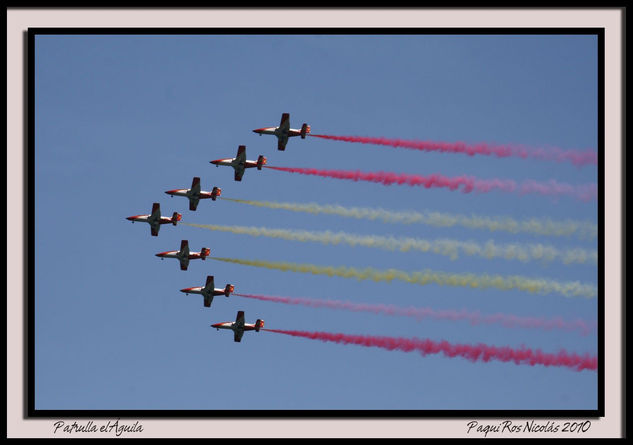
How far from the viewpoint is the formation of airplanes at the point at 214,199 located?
4783 inches

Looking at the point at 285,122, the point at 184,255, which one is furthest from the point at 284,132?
the point at 184,255

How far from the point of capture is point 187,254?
412ft

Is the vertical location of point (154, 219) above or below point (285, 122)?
below

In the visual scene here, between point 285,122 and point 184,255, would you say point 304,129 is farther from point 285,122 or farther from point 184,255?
point 184,255

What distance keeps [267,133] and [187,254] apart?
10.8 meters

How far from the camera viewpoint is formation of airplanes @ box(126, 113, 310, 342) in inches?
4783

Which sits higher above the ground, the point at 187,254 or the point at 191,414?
the point at 187,254

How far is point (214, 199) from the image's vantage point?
123375 millimetres

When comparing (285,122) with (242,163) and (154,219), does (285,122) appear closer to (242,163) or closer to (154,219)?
(242,163)

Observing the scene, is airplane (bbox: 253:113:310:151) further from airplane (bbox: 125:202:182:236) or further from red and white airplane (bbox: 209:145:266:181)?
airplane (bbox: 125:202:182:236)

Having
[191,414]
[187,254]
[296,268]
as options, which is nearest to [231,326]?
[187,254]

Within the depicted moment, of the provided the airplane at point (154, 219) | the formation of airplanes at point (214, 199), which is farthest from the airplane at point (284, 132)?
the airplane at point (154, 219)
